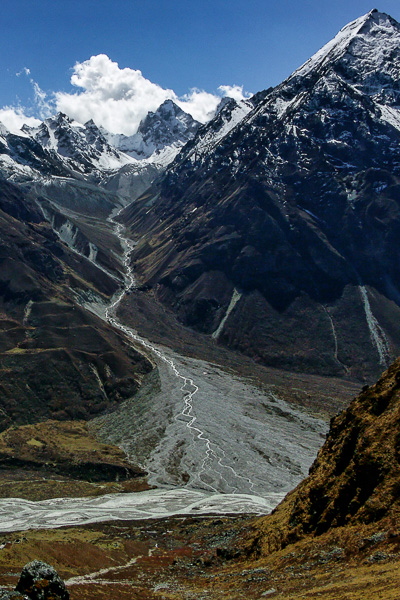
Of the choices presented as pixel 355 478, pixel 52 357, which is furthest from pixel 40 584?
pixel 52 357

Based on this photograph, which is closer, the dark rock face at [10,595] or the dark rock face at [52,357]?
the dark rock face at [10,595]

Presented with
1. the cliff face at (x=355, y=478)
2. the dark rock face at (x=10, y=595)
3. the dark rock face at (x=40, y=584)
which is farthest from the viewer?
the cliff face at (x=355, y=478)

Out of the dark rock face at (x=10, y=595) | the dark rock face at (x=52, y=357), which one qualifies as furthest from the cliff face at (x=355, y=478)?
the dark rock face at (x=52, y=357)

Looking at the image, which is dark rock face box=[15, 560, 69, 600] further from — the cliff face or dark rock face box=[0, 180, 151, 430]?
dark rock face box=[0, 180, 151, 430]

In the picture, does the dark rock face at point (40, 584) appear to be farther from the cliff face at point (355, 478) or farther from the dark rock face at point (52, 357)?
the dark rock face at point (52, 357)

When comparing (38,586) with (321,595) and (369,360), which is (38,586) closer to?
(321,595)

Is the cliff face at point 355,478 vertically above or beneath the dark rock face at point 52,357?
above

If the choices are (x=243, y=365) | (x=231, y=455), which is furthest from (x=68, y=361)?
(x=243, y=365)
